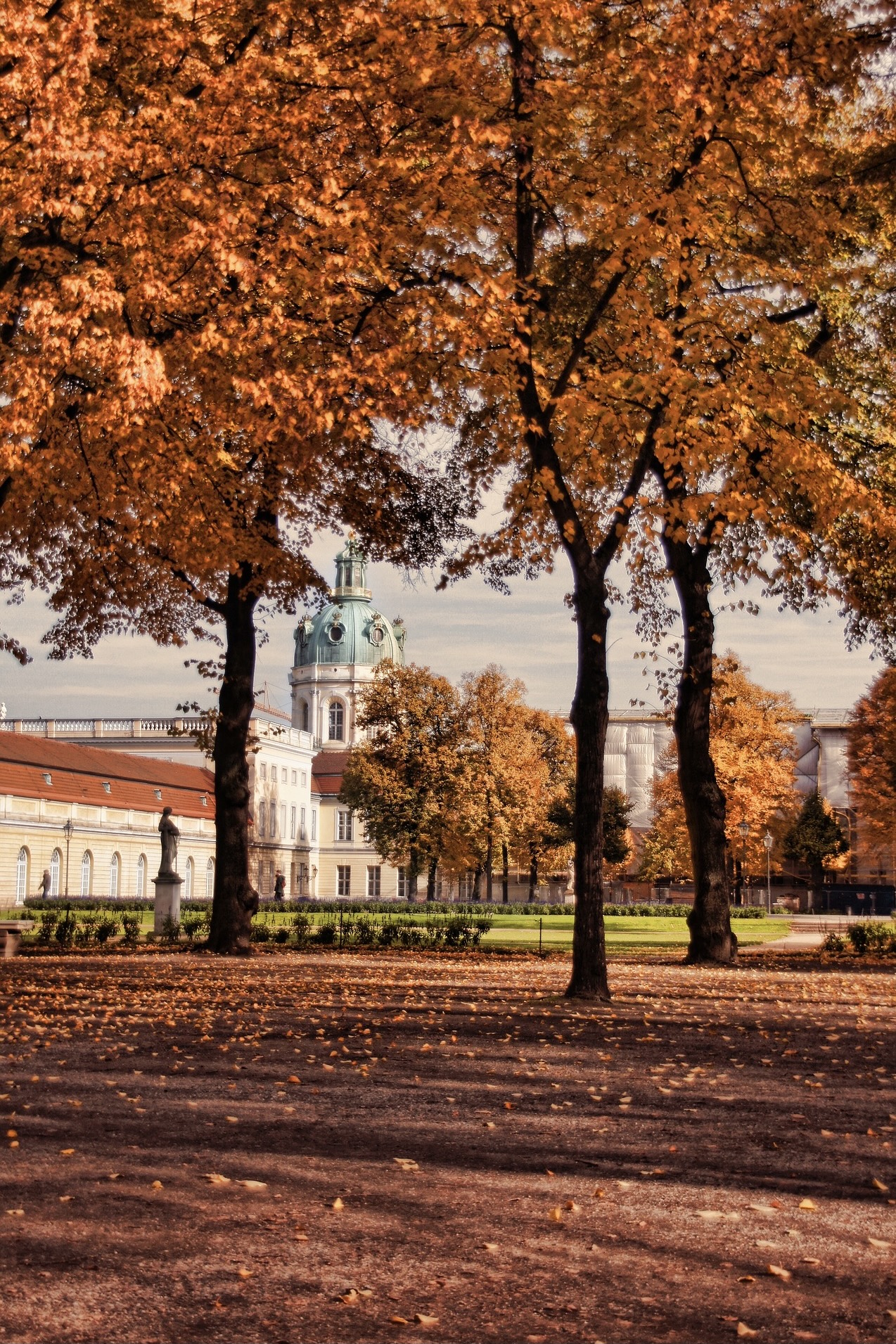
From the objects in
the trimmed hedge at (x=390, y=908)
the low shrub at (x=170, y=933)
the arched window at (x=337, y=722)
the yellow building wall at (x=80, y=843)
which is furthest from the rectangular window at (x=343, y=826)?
the low shrub at (x=170, y=933)

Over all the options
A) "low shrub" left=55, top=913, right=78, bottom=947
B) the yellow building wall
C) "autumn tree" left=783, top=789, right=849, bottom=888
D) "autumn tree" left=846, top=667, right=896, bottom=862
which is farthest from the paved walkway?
the yellow building wall

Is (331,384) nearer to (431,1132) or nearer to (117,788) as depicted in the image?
(431,1132)

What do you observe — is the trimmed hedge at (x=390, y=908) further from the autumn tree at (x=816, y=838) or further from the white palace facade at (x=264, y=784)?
the autumn tree at (x=816, y=838)

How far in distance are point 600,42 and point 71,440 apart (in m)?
6.73

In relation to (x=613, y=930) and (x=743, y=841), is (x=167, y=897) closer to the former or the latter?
(x=613, y=930)

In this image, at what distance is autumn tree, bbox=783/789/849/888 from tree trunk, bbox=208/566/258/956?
57829 millimetres

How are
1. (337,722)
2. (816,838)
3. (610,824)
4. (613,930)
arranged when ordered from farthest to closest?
(337,722) < (816,838) < (610,824) < (613,930)

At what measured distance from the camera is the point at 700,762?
1986 centimetres

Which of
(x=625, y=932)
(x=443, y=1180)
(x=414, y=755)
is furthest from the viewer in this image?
(x=414, y=755)

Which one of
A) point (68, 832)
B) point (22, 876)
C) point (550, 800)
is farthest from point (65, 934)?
point (550, 800)

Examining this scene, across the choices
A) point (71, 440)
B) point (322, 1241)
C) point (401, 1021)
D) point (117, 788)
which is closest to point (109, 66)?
point (71, 440)

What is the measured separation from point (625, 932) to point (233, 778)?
69.4ft

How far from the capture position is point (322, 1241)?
15.2ft

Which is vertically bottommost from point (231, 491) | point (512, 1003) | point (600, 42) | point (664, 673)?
point (512, 1003)
